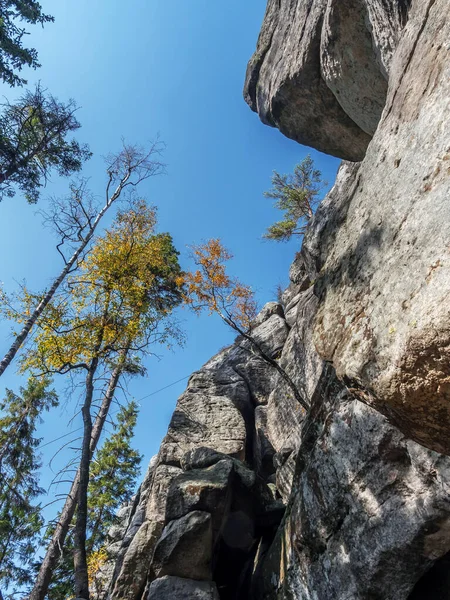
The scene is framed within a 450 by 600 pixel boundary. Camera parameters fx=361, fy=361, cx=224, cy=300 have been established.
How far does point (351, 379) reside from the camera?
3.64m

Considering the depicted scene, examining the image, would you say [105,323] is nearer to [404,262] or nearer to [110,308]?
[110,308]

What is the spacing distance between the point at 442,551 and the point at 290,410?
328 inches

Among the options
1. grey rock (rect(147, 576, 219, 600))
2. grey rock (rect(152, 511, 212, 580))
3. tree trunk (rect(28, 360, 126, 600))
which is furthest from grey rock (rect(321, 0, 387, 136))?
tree trunk (rect(28, 360, 126, 600))

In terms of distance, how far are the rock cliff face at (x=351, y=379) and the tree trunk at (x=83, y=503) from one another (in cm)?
125

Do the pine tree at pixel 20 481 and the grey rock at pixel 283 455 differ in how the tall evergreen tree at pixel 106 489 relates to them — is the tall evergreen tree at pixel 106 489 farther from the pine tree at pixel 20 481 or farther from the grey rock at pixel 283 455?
the grey rock at pixel 283 455

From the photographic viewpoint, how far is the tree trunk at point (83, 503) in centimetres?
823

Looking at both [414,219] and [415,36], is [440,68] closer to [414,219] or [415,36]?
[415,36]

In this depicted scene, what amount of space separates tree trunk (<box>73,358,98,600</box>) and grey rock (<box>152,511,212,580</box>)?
1.64 metres

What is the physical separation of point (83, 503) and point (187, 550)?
307 cm

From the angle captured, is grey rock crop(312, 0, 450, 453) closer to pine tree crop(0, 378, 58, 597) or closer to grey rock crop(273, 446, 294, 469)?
grey rock crop(273, 446, 294, 469)

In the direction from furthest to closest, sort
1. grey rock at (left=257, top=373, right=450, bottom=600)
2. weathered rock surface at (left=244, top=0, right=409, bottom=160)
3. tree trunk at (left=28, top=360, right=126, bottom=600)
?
1. tree trunk at (left=28, top=360, right=126, bottom=600)
2. weathered rock surface at (left=244, top=0, right=409, bottom=160)
3. grey rock at (left=257, top=373, right=450, bottom=600)

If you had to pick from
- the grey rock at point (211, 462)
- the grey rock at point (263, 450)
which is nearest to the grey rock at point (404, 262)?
the grey rock at point (211, 462)

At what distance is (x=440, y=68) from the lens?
3.44 metres

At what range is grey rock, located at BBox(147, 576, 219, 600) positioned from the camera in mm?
7805
